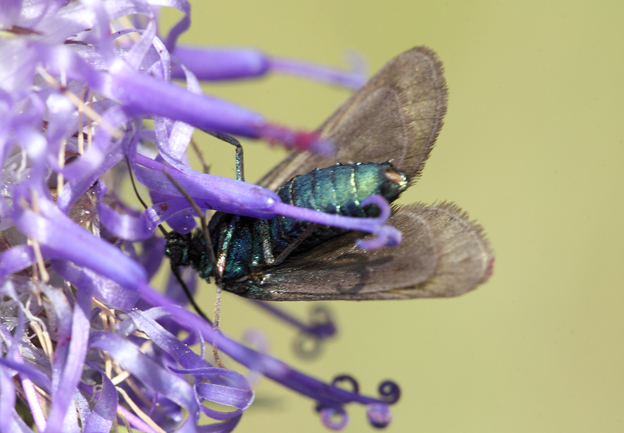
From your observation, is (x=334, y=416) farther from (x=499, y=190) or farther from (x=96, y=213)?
(x=499, y=190)

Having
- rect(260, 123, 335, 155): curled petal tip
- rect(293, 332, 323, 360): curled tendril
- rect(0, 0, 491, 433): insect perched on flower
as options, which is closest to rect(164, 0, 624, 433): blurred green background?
rect(293, 332, 323, 360): curled tendril

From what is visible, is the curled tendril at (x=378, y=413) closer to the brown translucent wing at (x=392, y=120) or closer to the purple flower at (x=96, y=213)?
the purple flower at (x=96, y=213)

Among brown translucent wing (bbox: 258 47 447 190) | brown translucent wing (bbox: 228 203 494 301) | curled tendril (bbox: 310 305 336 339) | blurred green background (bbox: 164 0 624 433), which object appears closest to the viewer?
brown translucent wing (bbox: 228 203 494 301)

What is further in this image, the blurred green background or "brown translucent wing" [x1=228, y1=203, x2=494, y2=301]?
the blurred green background

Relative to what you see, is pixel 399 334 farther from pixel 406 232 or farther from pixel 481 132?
pixel 406 232

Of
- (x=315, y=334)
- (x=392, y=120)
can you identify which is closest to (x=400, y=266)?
(x=392, y=120)

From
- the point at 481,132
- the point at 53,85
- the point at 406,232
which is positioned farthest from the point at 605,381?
the point at 53,85

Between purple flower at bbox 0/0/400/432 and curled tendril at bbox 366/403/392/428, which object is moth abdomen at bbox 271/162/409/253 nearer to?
purple flower at bbox 0/0/400/432

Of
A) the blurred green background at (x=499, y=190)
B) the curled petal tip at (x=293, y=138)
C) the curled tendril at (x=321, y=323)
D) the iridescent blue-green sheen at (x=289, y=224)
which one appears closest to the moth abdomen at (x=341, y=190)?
the iridescent blue-green sheen at (x=289, y=224)
